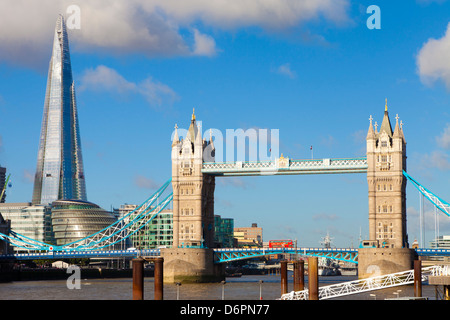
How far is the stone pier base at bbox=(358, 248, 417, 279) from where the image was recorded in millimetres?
119562

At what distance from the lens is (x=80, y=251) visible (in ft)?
494

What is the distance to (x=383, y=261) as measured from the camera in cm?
12012

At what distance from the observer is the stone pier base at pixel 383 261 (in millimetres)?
119562

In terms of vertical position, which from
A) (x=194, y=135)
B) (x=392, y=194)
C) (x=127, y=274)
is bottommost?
(x=127, y=274)

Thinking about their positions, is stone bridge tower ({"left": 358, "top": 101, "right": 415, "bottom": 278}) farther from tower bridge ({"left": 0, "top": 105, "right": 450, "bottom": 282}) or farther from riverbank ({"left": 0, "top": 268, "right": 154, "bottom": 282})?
riverbank ({"left": 0, "top": 268, "right": 154, "bottom": 282})

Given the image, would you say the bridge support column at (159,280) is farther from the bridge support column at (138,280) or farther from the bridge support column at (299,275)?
the bridge support column at (299,275)

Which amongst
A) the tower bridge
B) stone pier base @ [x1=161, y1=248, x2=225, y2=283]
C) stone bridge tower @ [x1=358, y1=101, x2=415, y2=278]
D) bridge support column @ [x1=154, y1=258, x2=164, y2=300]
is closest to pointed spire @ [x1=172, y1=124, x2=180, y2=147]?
the tower bridge

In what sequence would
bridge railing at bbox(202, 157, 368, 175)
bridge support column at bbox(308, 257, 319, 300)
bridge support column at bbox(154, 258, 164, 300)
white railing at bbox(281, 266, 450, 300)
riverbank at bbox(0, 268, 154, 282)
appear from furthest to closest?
riverbank at bbox(0, 268, 154, 282)
bridge railing at bbox(202, 157, 368, 175)
bridge support column at bbox(308, 257, 319, 300)
bridge support column at bbox(154, 258, 164, 300)
white railing at bbox(281, 266, 450, 300)

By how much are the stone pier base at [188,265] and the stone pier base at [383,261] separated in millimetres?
24731

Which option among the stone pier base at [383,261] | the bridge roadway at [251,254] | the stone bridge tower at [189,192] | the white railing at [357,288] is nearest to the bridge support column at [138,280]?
the white railing at [357,288]

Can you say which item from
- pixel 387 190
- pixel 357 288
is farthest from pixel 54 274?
pixel 357 288

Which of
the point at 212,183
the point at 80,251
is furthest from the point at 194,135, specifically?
the point at 80,251
